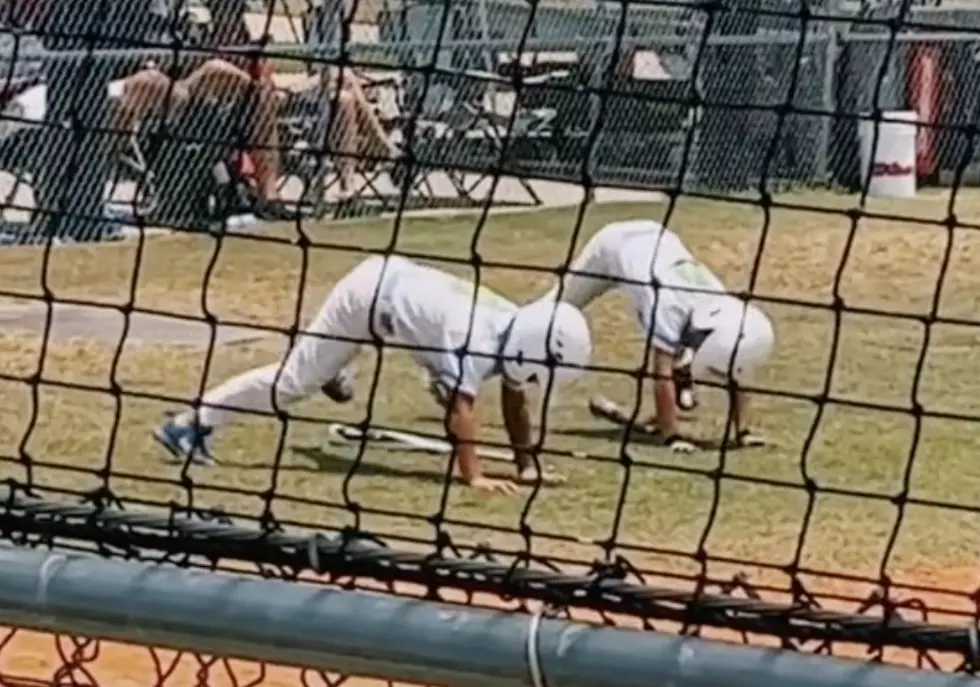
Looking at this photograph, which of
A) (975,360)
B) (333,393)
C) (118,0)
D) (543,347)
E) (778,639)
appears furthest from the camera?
(118,0)

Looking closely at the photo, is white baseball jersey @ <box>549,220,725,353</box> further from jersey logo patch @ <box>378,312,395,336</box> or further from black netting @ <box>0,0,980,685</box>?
jersey logo patch @ <box>378,312,395,336</box>

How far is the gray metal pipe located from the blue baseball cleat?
16.9 ft

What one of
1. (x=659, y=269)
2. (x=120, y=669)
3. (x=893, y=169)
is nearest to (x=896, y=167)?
(x=893, y=169)

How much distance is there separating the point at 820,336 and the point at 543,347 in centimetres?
328

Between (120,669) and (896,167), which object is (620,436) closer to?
(120,669)

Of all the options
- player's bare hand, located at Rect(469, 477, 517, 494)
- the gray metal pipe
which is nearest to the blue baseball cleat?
player's bare hand, located at Rect(469, 477, 517, 494)

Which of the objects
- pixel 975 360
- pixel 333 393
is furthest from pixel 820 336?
pixel 333 393

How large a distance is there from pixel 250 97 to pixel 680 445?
2.95m

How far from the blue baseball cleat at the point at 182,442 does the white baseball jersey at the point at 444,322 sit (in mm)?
644

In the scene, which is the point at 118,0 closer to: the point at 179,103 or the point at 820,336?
the point at 179,103

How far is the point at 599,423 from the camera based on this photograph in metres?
9.11

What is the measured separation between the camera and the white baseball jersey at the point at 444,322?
7766 millimetres

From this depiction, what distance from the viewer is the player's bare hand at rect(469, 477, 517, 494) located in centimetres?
789

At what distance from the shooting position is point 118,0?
11.2 metres
